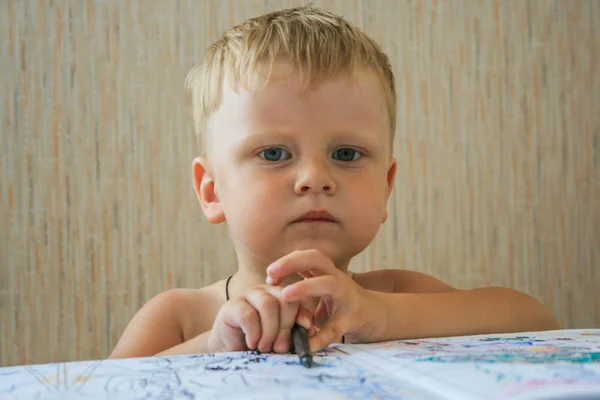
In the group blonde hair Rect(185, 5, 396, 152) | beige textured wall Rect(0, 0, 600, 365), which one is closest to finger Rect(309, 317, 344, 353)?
blonde hair Rect(185, 5, 396, 152)

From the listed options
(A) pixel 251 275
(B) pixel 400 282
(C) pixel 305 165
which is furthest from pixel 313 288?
(B) pixel 400 282

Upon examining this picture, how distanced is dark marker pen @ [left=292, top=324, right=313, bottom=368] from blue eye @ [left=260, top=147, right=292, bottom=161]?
1.02 ft

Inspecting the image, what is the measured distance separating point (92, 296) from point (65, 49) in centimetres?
51

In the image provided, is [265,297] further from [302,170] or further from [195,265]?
[195,265]

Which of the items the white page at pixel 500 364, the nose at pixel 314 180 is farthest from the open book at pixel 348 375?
the nose at pixel 314 180

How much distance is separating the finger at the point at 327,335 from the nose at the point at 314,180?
225 millimetres

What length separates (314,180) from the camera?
82cm

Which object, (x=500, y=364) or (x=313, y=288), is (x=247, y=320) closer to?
(x=313, y=288)

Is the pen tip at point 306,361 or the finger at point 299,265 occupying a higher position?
the finger at point 299,265

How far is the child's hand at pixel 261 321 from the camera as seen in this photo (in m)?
0.60

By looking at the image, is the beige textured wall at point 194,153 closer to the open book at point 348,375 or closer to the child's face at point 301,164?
the child's face at point 301,164

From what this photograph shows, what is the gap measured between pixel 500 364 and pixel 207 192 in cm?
64

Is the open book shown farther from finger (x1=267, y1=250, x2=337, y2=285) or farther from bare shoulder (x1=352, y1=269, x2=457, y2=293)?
bare shoulder (x1=352, y1=269, x2=457, y2=293)

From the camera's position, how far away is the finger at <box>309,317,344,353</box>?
0.57m
